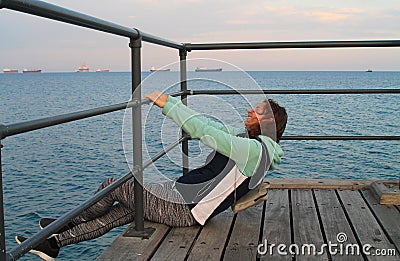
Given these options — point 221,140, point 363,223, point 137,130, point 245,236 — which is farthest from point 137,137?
point 363,223

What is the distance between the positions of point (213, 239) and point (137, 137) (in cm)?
53

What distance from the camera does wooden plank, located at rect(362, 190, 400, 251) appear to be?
2.54m

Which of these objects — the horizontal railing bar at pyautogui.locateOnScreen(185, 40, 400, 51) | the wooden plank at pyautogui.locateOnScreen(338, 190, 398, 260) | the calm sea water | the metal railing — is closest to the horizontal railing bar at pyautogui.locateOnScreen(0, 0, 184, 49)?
the metal railing

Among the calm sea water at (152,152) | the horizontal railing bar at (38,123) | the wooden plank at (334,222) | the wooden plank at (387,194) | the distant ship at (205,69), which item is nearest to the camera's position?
the horizontal railing bar at (38,123)

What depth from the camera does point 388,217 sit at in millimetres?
2820

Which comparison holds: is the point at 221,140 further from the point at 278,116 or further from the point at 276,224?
the point at 276,224

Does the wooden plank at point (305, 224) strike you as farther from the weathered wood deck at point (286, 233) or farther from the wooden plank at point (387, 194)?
the wooden plank at point (387, 194)

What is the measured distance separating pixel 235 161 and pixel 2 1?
4.63 feet

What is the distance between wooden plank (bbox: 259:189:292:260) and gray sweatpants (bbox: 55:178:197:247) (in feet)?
1.16

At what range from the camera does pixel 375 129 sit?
26.7 meters

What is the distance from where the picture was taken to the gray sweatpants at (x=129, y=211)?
8.23 ft

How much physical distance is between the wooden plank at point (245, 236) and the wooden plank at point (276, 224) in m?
0.04

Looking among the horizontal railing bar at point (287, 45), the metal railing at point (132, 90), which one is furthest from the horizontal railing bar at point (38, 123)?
the horizontal railing bar at point (287, 45)

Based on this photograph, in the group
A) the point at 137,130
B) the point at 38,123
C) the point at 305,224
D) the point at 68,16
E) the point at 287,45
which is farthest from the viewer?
the point at 287,45
